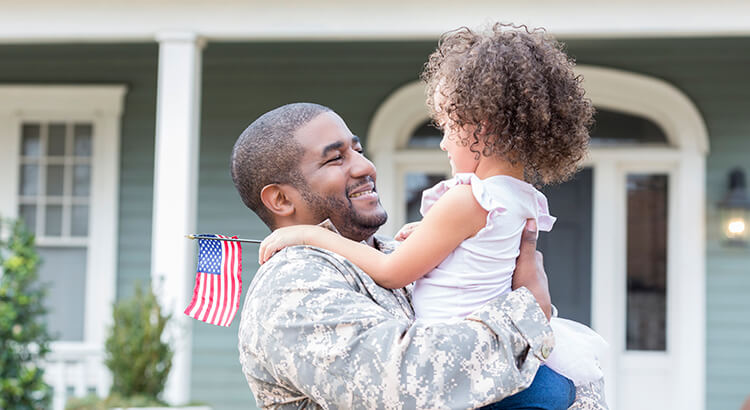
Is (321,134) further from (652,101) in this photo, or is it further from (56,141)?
(56,141)

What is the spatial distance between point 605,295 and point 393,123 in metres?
2.03

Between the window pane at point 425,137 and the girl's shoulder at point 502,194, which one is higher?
the window pane at point 425,137

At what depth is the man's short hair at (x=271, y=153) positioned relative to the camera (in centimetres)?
183

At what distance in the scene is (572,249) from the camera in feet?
21.7

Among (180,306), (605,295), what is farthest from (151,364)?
(605,295)

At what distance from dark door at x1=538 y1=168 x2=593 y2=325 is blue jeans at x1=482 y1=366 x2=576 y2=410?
502 cm

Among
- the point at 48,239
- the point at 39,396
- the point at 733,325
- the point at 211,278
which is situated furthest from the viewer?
the point at 48,239

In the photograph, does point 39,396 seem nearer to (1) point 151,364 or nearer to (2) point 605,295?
(1) point 151,364

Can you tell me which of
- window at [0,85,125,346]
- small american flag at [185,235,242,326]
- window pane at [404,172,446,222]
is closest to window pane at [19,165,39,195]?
window at [0,85,125,346]

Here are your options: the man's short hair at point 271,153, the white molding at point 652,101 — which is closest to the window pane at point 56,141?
the white molding at point 652,101

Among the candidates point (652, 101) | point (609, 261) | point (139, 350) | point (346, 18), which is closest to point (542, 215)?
point (139, 350)

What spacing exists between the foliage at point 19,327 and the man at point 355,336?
4.23 m

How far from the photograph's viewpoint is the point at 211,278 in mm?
2082

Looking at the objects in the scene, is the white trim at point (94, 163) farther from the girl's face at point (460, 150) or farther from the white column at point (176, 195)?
the girl's face at point (460, 150)
